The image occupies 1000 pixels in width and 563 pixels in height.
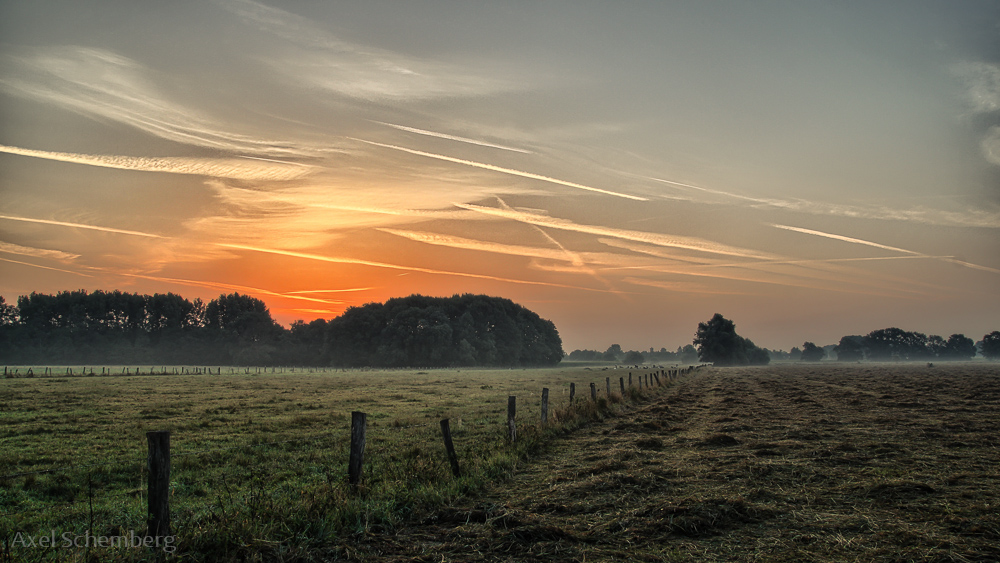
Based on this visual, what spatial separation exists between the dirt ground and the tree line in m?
135

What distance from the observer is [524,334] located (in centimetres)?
18350

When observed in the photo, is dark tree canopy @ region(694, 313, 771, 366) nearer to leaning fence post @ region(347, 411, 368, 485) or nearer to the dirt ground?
the dirt ground

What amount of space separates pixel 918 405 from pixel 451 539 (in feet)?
86.0

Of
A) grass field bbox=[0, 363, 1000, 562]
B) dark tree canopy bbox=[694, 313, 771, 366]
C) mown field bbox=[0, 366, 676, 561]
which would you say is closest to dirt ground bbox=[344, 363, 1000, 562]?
grass field bbox=[0, 363, 1000, 562]

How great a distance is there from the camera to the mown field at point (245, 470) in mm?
7156

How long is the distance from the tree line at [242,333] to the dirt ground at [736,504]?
443ft

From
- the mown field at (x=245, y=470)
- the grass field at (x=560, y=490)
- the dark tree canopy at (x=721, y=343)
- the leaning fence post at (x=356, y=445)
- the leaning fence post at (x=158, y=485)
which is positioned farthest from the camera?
the dark tree canopy at (x=721, y=343)

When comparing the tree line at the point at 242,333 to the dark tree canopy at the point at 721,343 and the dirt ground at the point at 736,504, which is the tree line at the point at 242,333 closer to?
the dark tree canopy at the point at 721,343

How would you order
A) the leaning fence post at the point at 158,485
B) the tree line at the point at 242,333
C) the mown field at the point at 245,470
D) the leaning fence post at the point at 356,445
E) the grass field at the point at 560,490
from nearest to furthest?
the leaning fence post at the point at 158,485 → the mown field at the point at 245,470 → the grass field at the point at 560,490 → the leaning fence post at the point at 356,445 → the tree line at the point at 242,333

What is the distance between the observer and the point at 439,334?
147375mm

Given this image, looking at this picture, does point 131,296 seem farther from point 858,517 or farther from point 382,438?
point 858,517

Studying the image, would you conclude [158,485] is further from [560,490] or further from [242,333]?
[242,333]

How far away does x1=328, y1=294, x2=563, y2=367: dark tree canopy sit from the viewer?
487 ft

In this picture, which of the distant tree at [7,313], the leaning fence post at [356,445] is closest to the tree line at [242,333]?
the distant tree at [7,313]
